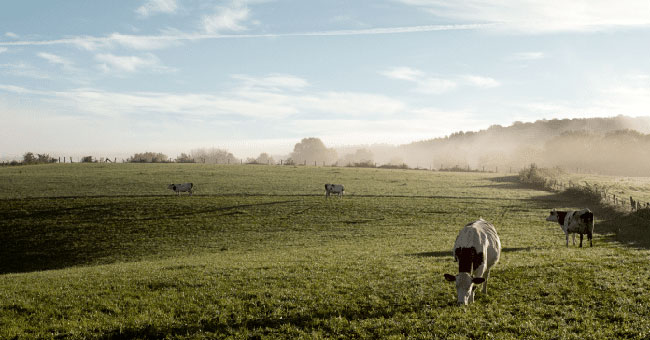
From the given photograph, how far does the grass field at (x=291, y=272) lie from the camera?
38.0ft

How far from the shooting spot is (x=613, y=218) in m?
37.9

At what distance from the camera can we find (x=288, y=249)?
92.6 ft

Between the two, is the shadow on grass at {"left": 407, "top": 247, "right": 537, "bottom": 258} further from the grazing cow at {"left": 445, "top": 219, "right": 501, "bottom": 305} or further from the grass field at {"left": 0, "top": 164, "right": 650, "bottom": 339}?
the grazing cow at {"left": 445, "top": 219, "right": 501, "bottom": 305}

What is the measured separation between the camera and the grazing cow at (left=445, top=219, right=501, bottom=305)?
12.0 m

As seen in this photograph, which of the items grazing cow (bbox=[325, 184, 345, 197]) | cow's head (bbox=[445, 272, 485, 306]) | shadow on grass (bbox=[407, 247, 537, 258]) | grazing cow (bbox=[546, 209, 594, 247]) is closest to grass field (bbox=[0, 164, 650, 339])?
shadow on grass (bbox=[407, 247, 537, 258])

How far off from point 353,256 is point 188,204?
91.7 ft

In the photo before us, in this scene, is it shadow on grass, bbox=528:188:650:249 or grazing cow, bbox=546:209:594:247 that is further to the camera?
shadow on grass, bbox=528:188:650:249

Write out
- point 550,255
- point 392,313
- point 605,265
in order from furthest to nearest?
point 550,255 < point 605,265 < point 392,313

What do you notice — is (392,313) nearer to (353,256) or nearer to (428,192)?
(353,256)

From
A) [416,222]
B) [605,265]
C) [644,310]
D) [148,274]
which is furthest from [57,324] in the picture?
[416,222]

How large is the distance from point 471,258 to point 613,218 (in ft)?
112

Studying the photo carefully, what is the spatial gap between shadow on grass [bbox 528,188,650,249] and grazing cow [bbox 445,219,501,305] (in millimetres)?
16470

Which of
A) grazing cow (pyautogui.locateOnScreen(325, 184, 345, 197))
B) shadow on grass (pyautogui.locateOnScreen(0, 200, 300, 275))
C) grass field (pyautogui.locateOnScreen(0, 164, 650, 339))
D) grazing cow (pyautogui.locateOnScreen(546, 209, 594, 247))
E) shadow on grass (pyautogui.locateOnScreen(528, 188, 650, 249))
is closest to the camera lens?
grass field (pyautogui.locateOnScreen(0, 164, 650, 339))

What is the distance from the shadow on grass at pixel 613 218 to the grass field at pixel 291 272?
0.94 m
